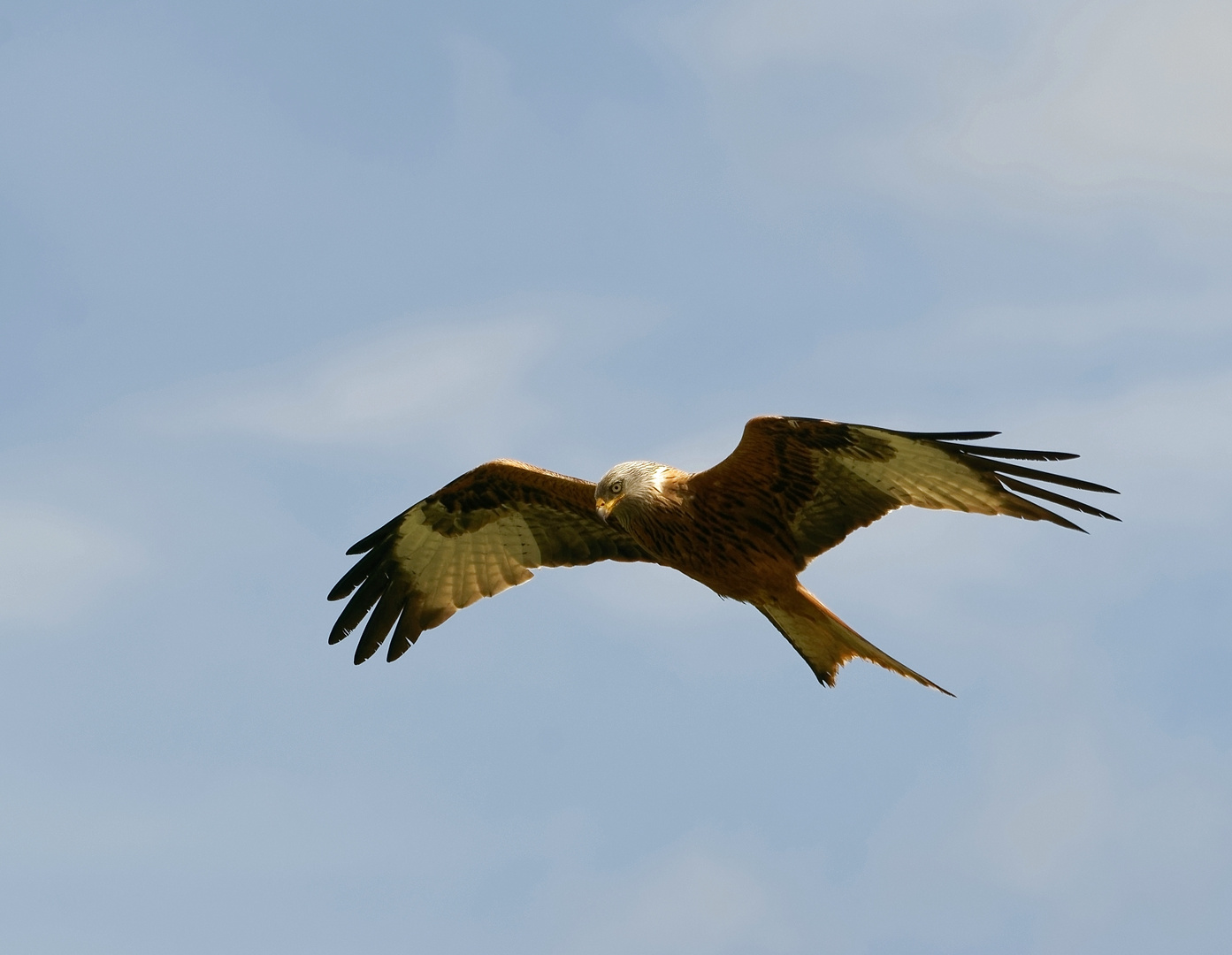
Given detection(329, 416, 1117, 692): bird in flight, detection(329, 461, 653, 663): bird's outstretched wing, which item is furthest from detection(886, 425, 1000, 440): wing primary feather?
detection(329, 461, 653, 663): bird's outstretched wing

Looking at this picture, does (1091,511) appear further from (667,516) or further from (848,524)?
(667,516)

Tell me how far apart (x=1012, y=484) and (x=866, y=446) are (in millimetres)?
907

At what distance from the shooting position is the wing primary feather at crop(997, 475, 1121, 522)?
26.8 feet

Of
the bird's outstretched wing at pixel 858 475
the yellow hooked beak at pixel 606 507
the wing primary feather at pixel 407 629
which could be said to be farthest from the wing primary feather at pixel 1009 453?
the wing primary feather at pixel 407 629

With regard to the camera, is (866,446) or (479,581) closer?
(866,446)

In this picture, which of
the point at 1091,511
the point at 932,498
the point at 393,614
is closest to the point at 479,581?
the point at 393,614

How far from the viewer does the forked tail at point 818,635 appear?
9141mm

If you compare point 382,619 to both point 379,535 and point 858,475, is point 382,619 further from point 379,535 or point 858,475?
point 858,475

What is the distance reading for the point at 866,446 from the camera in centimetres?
904

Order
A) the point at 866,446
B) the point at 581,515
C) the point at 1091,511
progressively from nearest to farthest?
1. the point at 1091,511
2. the point at 866,446
3. the point at 581,515

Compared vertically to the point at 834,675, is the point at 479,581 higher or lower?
higher

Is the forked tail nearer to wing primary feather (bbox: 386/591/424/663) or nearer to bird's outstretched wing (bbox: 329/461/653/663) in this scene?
bird's outstretched wing (bbox: 329/461/653/663)

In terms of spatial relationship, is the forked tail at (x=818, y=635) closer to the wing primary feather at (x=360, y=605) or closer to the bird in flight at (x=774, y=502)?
the bird in flight at (x=774, y=502)

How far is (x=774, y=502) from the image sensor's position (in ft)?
30.9
